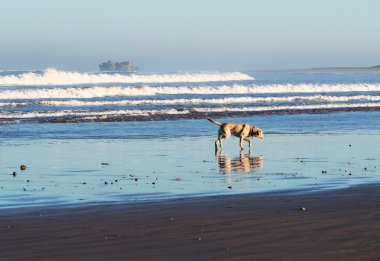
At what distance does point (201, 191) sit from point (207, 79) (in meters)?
78.8

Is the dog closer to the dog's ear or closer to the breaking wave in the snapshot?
the dog's ear

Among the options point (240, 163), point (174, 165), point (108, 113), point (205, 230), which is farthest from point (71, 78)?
point (205, 230)

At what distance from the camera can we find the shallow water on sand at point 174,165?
10383mm

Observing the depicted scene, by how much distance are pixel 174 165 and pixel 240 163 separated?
4.22 ft

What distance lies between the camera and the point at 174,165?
13.4 meters

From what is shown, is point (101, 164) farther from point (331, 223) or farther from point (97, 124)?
point (97, 124)

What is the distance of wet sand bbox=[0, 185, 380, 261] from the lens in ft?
21.5

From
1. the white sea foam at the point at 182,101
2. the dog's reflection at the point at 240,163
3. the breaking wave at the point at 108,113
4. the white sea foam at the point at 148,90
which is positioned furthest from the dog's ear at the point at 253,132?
the white sea foam at the point at 148,90

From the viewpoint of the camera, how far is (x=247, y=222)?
26.0ft

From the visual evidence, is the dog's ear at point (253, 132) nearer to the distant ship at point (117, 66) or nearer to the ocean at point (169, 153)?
the ocean at point (169, 153)

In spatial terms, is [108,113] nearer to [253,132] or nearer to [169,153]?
[253,132]

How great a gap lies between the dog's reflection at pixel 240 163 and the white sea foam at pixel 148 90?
97.6 feet

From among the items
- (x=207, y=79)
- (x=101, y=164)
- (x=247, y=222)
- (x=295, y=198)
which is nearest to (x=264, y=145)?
(x=101, y=164)

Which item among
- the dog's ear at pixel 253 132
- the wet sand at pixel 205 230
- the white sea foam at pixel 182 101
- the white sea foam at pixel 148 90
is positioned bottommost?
the wet sand at pixel 205 230
